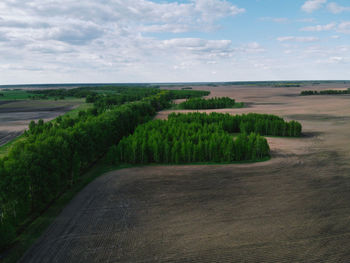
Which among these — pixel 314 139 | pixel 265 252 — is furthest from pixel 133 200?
pixel 314 139

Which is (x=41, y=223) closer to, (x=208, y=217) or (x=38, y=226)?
(x=38, y=226)

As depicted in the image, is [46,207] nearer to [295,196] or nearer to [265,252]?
[265,252]

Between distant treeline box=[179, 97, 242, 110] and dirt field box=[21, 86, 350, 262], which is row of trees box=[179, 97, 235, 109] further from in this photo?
dirt field box=[21, 86, 350, 262]

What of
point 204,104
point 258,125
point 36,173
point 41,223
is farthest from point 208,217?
point 204,104

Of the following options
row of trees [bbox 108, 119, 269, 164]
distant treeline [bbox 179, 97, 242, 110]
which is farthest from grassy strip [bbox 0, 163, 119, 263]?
distant treeline [bbox 179, 97, 242, 110]

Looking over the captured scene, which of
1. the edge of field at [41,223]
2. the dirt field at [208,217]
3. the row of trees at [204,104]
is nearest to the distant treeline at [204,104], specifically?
the row of trees at [204,104]

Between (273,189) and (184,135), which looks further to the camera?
Result: (184,135)
